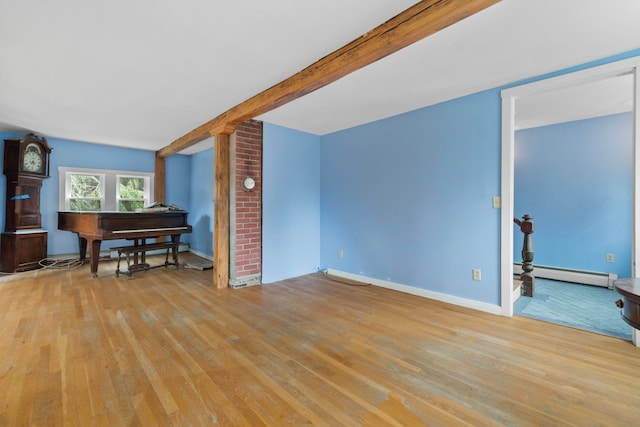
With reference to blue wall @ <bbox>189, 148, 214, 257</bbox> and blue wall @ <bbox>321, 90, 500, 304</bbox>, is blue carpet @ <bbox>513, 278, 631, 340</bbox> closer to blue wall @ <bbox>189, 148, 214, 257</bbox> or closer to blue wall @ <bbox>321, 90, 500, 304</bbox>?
blue wall @ <bbox>321, 90, 500, 304</bbox>

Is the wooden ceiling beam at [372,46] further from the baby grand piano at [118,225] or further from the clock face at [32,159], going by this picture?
the clock face at [32,159]

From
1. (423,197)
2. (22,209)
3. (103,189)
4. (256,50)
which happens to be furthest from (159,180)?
(423,197)

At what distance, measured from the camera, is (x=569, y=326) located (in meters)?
2.53

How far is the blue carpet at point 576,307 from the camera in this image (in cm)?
254

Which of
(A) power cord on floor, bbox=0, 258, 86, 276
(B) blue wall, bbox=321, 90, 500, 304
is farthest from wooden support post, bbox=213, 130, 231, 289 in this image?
(A) power cord on floor, bbox=0, 258, 86, 276

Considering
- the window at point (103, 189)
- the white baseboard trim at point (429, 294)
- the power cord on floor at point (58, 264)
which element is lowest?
the white baseboard trim at point (429, 294)

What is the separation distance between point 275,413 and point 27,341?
7.18 ft

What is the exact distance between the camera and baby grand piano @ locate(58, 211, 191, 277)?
12.7 ft

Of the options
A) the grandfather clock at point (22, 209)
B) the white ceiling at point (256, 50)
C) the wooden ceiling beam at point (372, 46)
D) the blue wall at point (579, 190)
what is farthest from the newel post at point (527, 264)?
the grandfather clock at point (22, 209)

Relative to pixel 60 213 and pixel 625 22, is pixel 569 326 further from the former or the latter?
pixel 60 213

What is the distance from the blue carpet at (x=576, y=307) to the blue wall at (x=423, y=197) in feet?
1.81

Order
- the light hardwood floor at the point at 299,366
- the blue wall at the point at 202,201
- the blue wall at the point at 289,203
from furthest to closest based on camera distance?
the blue wall at the point at 202,201, the blue wall at the point at 289,203, the light hardwood floor at the point at 299,366

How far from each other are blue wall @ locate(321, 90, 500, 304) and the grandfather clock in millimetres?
4811

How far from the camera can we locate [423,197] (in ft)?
11.2
